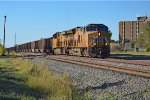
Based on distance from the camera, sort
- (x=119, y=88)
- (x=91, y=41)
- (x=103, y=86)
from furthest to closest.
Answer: (x=91, y=41) < (x=103, y=86) < (x=119, y=88)

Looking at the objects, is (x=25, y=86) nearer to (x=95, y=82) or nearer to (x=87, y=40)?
(x=95, y=82)

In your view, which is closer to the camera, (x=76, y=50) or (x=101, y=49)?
(x=101, y=49)

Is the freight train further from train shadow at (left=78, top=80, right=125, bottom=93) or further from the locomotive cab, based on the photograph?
train shadow at (left=78, top=80, right=125, bottom=93)

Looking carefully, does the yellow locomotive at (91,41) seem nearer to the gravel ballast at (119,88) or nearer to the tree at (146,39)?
the gravel ballast at (119,88)

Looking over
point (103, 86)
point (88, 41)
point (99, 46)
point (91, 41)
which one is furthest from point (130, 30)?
point (103, 86)

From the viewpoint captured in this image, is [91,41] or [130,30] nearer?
[91,41]

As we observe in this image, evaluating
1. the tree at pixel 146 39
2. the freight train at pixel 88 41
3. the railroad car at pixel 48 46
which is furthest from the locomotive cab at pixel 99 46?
the tree at pixel 146 39

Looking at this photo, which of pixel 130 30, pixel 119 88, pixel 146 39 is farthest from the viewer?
pixel 130 30

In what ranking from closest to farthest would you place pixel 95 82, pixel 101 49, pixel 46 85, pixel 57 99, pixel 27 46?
1. pixel 57 99
2. pixel 46 85
3. pixel 95 82
4. pixel 101 49
5. pixel 27 46

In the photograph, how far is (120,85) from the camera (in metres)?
13.9

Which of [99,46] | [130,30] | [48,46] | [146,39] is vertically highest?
[130,30]

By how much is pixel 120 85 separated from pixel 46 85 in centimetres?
276

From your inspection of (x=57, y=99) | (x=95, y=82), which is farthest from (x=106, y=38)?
(x=57, y=99)

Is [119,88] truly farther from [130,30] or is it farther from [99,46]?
[130,30]
